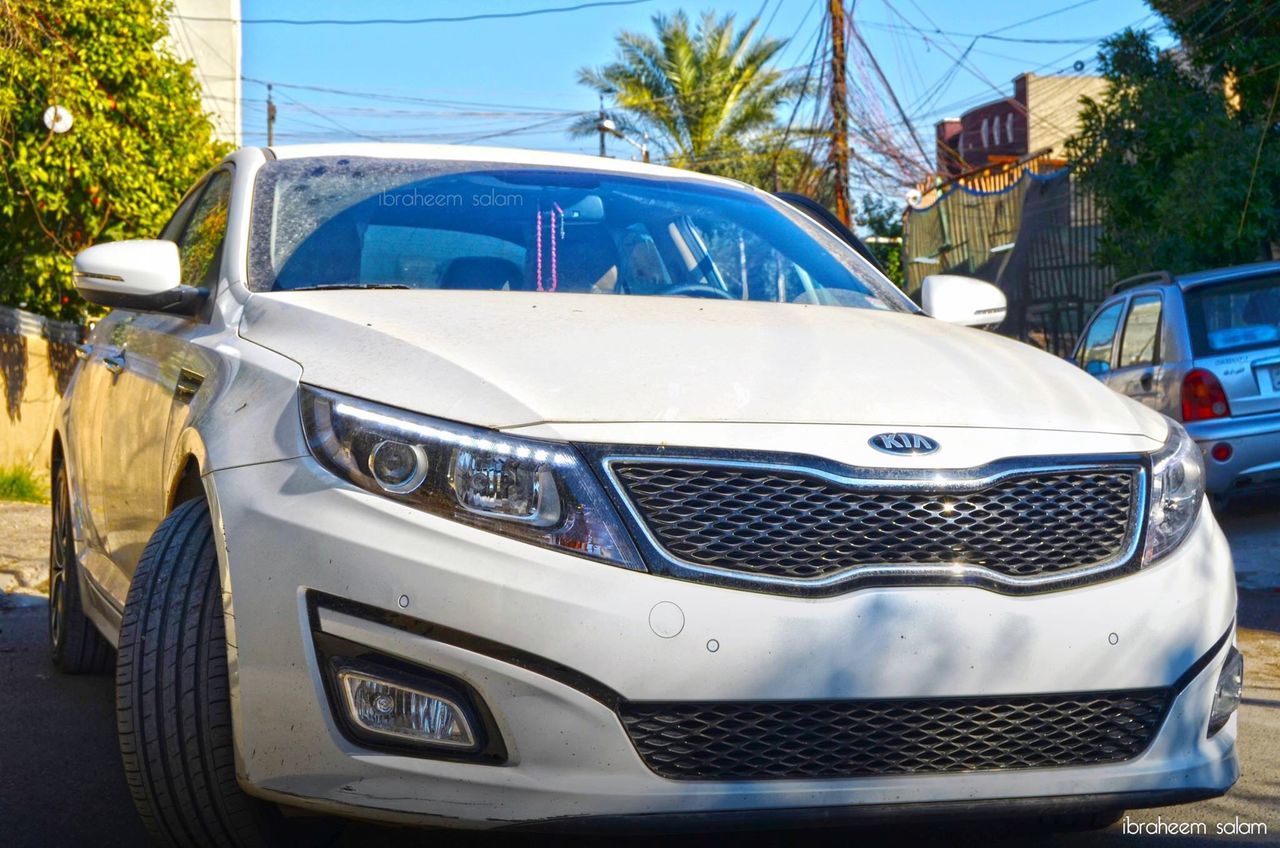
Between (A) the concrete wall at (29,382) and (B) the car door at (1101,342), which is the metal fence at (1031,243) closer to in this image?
(B) the car door at (1101,342)

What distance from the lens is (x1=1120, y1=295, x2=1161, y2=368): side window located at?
9.95m

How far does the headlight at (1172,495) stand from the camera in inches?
115

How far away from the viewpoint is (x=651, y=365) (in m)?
2.93

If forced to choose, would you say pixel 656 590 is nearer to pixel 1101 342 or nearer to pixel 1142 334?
pixel 1142 334

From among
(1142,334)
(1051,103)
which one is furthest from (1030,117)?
(1142,334)

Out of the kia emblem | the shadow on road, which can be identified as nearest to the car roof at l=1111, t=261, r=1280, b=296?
the shadow on road

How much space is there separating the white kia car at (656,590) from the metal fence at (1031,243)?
14905 millimetres

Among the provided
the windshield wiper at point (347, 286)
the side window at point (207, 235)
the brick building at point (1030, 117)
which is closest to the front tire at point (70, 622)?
the side window at point (207, 235)

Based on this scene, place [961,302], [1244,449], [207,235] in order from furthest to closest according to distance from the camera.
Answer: [1244,449] < [207,235] < [961,302]

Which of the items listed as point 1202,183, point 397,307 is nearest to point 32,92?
point 1202,183

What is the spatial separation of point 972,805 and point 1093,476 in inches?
25.3

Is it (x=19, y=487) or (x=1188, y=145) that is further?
(x=1188, y=145)

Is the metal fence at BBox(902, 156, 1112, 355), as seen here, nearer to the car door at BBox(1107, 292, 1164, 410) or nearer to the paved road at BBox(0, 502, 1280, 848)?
the car door at BBox(1107, 292, 1164, 410)

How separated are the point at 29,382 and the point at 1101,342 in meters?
9.46
